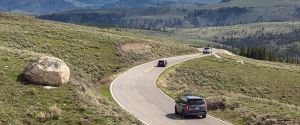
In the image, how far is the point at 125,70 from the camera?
3093 inches

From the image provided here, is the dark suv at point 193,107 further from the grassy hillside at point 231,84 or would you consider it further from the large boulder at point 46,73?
the large boulder at point 46,73

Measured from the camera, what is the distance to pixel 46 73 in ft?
118

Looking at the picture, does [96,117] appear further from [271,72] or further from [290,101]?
[271,72]

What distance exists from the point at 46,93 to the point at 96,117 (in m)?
5.33

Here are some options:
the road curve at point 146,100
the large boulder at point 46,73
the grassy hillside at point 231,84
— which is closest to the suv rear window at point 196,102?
the road curve at point 146,100

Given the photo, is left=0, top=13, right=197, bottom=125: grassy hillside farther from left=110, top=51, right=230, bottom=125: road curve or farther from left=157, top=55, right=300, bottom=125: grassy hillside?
left=157, top=55, right=300, bottom=125: grassy hillside

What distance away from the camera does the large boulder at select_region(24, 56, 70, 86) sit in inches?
1412

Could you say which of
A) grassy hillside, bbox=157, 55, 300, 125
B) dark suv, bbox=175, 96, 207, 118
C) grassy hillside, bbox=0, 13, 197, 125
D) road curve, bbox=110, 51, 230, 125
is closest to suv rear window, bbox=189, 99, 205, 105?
dark suv, bbox=175, 96, 207, 118

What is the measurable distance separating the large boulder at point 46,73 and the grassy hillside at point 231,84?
14.3m

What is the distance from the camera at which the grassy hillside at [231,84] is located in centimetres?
4112

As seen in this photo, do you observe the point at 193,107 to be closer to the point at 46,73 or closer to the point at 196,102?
the point at 196,102

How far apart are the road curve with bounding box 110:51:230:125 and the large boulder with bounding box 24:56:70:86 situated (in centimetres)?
752

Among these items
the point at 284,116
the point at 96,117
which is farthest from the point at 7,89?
the point at 284,116

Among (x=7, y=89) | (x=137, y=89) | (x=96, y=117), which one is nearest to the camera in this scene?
(x=96, y=117)
